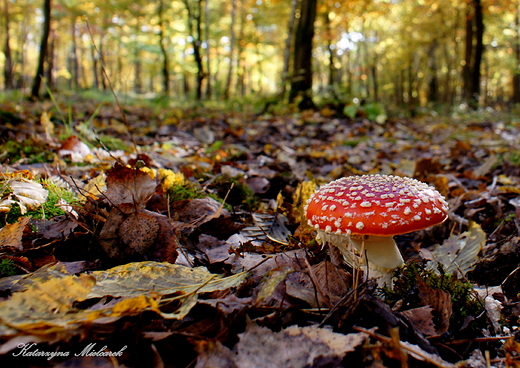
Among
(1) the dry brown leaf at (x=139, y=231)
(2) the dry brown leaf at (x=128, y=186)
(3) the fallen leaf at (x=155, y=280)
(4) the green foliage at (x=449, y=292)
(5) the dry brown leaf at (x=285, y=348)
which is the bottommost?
(4) the green foliage at (x=449, y=292)

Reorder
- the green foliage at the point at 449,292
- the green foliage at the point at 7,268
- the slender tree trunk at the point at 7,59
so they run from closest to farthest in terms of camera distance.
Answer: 1. the green foliage at the point at 7,268
2. the green foliage at the point at 449,292
3. the slender tree trunk at the point at 7,59

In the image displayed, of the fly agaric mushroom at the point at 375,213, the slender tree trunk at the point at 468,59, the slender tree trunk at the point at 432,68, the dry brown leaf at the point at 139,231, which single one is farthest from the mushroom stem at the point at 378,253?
the slender tree trunk at the point at 432,68

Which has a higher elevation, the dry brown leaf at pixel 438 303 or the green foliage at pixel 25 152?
the green foliage at pixel 25 152

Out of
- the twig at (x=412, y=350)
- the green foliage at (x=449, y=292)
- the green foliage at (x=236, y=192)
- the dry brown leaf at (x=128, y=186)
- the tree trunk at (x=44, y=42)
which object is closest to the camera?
the twig at (x=412, y=350)

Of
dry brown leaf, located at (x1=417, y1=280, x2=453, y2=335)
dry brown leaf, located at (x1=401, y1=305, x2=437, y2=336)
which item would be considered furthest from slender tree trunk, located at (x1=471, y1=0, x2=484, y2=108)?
dry brown leaf, located at (x1=401, y1=305, x2=437, y2=336)

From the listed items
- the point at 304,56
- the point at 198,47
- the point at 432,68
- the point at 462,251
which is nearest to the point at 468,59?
the point at 304,56

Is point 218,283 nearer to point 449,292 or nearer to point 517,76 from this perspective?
point 449,292

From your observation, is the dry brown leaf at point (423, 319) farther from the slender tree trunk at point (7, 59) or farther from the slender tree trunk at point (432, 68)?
the slender tree trunk at point (432, 68)
